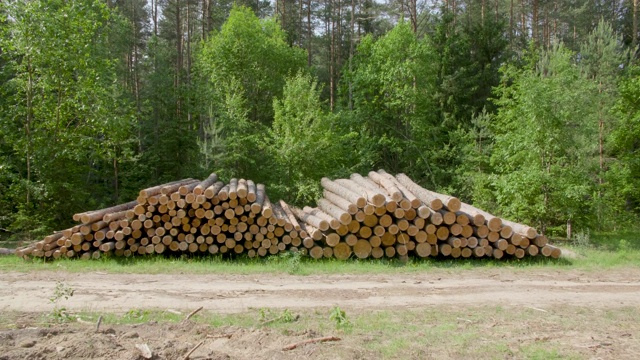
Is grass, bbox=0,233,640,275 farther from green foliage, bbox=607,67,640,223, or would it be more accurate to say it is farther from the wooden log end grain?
green foliage, bbox=607,67,640,223

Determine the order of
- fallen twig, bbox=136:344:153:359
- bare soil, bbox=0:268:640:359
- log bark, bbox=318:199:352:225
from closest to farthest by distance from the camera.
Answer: fallen twig, bbox=136:344:153:359
bare soil, bbox=0:268:640:359
log bark, bbox=318:199:352:225

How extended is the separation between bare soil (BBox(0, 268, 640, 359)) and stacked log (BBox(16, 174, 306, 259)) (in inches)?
69.6

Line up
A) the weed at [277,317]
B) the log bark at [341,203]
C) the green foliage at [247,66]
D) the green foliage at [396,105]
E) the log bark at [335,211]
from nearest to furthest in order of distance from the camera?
the weed at [277,317] < the log bark at [335,211] < the log bark at [341,203] < the green foliage at [247,66] < the green foliage at [396,105]

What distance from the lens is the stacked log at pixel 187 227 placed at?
12.0 metres

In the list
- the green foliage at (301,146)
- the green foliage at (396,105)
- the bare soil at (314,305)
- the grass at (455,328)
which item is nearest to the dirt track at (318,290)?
the bare soil at (314,305)

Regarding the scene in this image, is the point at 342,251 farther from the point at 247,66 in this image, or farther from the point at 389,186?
the point at 247,66

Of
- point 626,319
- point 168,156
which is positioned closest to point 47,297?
point 626,319

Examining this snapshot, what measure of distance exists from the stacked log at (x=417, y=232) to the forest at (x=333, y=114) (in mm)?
4173

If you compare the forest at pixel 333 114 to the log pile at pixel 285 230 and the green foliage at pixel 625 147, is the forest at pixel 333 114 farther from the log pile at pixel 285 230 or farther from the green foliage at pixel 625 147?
the log pile at pixel 285 230

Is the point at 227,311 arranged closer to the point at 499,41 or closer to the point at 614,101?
the point at 614,101

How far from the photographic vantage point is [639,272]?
1112 cm

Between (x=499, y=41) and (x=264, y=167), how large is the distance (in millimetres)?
14442

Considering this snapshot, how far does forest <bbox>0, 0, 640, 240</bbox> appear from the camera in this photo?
1538cm

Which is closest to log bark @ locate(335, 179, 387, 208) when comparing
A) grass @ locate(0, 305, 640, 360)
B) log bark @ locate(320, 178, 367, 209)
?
log bark @ locate(320, 178, 367, 209)
